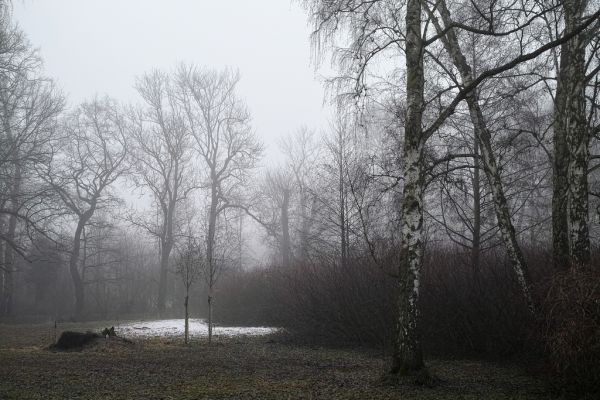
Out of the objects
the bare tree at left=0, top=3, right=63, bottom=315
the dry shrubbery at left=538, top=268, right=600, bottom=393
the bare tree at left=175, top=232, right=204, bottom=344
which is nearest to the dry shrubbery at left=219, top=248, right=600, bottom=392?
the dry shrubbery at left=538, top=268, right=600, bottom=393

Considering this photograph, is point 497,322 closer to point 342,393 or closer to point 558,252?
point 558,252

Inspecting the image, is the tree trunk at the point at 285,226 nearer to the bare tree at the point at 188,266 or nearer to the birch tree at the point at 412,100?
the bare tree at the point at 188,266

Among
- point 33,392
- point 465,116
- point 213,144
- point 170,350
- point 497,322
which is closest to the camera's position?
point 33,392

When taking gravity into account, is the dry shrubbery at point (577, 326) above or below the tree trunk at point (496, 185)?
below

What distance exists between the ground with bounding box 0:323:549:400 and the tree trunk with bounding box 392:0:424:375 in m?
0.48

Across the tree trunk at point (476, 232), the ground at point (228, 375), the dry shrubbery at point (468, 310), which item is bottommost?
the ground at point (228, 375)

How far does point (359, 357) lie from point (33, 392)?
7250mm

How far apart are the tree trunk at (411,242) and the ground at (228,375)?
1.56 ft

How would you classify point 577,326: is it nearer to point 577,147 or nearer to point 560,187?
point 577,147

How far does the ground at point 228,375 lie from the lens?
6.88 m

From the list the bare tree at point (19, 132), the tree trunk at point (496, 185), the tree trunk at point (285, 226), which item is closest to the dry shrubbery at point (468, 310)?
the tree trunk at point (496, 185)

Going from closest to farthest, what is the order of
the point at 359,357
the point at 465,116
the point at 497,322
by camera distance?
the point at 497,322 < the point at 359,357 < the point at 465,116

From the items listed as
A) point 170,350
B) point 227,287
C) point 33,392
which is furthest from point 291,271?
point 33,392

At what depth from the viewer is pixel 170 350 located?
A: 12633mm
